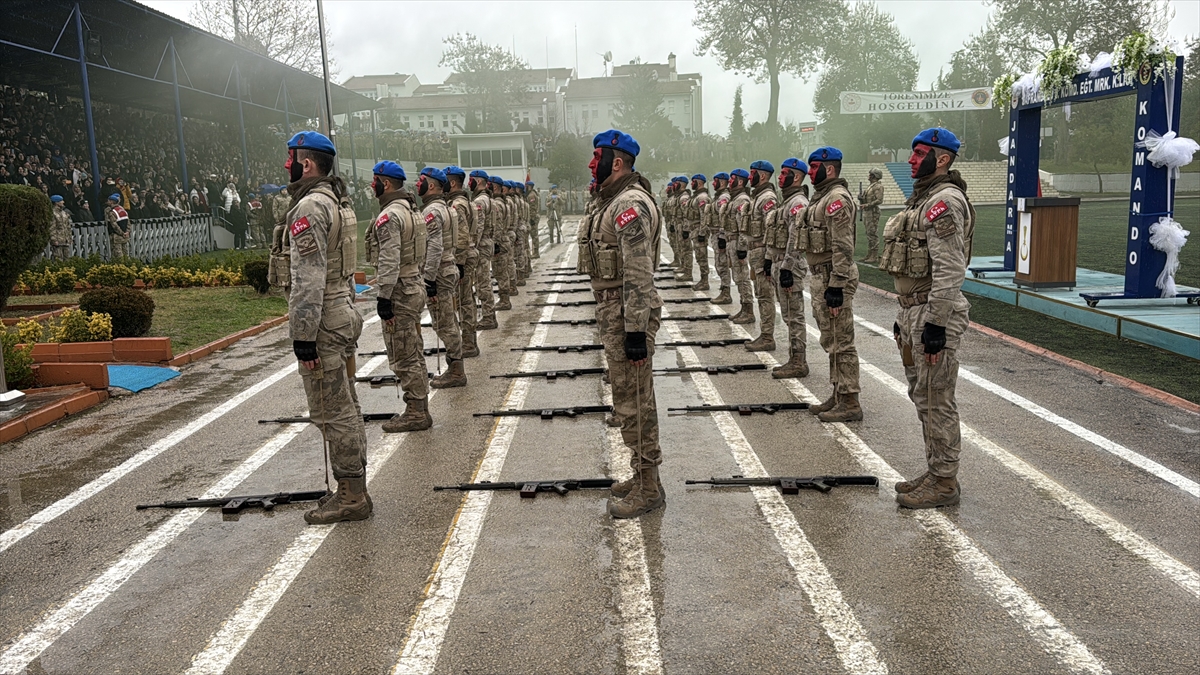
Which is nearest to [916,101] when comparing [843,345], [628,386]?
[843,345]

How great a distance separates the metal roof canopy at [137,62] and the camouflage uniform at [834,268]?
19.9 meters

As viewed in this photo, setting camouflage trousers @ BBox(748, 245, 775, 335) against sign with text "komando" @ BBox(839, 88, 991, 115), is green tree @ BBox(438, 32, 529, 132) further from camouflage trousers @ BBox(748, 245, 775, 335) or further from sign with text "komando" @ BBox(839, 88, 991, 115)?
camouflage trousers @ BBox(748, 245, 775, 335)

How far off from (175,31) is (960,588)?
93.4ft

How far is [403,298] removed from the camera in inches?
313

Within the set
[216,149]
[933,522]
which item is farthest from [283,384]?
[216,149]

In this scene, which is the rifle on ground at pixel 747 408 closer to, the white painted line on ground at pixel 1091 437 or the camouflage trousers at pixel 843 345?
the camouflage trousers at pixel 843 345

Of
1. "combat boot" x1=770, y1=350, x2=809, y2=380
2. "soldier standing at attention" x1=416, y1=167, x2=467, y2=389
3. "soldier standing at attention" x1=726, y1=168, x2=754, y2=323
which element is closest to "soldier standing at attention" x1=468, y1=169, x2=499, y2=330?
"soldier standing at attention" x1=416, y1=167, x2=467, y2=389

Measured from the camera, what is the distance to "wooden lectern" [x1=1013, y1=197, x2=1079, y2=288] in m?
14.2

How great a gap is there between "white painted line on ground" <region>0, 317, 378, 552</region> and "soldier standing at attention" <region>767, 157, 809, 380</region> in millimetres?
5883

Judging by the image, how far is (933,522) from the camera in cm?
547

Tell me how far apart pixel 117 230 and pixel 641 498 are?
61.8 ft

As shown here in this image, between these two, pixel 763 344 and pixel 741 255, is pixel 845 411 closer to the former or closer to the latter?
pixel 763 344

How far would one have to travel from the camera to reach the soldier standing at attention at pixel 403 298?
7742 mm

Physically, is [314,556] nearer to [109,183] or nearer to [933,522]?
[933,522]
